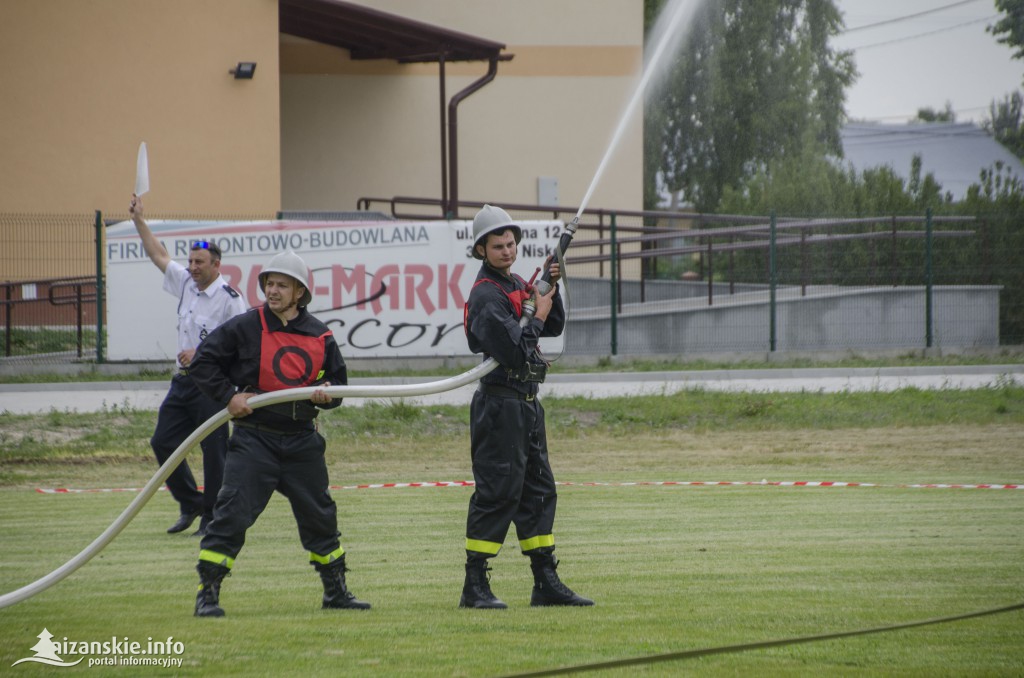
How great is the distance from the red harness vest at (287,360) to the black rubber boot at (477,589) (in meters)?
1.32

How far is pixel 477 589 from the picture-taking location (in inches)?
270

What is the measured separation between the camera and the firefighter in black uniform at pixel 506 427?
6.72 m

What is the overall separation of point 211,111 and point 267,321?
66.7 ft

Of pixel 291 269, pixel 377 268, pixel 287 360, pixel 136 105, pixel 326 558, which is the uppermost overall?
pixel 136 105

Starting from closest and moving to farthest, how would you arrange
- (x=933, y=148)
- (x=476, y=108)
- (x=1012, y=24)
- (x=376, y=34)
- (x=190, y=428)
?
(x=190, y=428), (x=376, y=34), (x=476, y=108), (x=1012, y=24), (x=933, y=148)

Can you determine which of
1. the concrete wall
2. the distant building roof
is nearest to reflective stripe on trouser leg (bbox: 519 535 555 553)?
the concrete wall

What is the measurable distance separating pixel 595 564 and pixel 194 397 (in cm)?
337

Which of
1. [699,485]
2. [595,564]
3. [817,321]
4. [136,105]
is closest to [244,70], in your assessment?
[136,105]

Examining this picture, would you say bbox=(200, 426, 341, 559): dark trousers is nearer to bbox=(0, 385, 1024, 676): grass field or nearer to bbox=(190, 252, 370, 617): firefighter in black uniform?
bbox=(190, 252, 370, 617): firefighter in black uniform

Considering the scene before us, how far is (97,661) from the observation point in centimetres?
569

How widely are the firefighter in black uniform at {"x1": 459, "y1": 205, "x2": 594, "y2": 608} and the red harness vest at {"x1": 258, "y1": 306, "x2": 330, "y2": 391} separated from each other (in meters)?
0.86

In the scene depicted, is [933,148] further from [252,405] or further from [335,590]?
[252,405]

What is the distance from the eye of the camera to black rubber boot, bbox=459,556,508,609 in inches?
269

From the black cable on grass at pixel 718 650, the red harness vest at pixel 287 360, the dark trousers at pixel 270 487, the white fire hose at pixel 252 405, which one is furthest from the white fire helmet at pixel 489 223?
the black cable on grass at pixel 718 650
